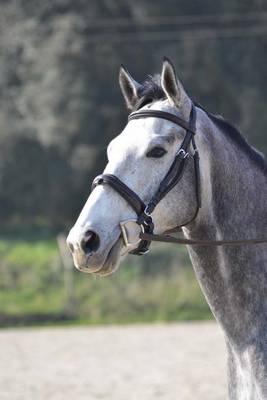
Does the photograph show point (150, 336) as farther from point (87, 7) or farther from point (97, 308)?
point (87, 7)

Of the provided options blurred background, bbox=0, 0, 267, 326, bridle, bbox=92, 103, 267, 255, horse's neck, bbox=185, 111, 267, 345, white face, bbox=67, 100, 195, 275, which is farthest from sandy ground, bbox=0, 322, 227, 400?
blurred background, bbox=0, 0, 267, 326

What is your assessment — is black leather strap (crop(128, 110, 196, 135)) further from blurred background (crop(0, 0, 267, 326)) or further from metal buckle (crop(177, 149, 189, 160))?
blurred background (crop(0, 0, 267, 326))

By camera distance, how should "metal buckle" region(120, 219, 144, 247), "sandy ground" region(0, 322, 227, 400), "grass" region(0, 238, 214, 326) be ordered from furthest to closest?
"grass" region(0, 238, 214, 326) < "sandy ground" region(0, 322, 227, 400) < "metal buckle" region(120, 219, 144, 247)

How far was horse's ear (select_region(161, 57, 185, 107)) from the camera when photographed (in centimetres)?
409

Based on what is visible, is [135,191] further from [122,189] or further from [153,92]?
[153,92]

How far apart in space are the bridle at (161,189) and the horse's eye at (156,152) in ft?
0.22

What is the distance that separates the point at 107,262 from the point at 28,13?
24.4 metres

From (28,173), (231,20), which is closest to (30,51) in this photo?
(28,173)

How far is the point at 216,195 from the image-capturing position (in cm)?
430

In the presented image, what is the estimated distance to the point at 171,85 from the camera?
4176 millimetres

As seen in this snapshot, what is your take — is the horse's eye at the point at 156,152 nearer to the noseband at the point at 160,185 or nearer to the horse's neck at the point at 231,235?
the noseband at the point at 160,185

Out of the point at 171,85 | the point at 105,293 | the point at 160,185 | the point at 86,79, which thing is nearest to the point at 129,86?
the point at 171,85

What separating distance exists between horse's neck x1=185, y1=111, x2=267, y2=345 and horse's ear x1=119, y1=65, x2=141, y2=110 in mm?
381

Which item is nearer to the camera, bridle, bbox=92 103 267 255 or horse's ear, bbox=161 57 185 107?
bridle, bbox=92 103 267 255
